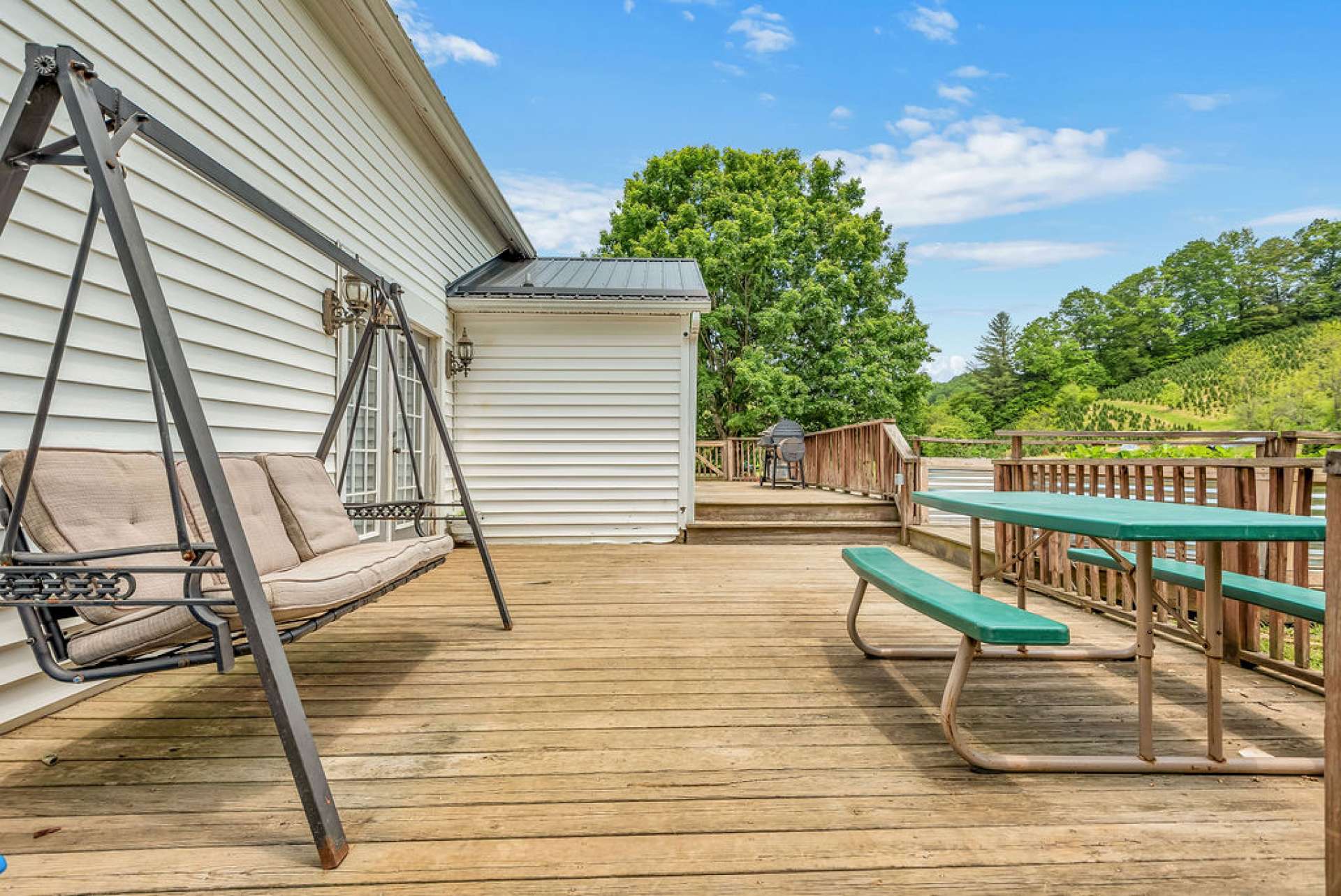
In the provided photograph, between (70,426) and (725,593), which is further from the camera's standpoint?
(725,593)

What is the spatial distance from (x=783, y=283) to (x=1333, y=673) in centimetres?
1860

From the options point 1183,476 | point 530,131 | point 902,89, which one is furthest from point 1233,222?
point 1183,476

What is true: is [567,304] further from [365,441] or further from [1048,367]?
[1048,367]

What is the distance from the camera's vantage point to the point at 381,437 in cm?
494

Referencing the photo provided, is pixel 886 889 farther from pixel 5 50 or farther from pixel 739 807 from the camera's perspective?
pixel 5 50

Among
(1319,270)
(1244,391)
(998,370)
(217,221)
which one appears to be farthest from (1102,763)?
(1319,270)

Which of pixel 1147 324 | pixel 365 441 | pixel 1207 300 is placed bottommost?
pixel 365 441

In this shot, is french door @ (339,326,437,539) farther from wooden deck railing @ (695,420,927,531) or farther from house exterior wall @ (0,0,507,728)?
wooden deck railing @ (695,420,927,531)

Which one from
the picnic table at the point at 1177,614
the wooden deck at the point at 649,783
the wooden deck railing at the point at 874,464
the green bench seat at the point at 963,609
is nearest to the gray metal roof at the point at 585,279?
the wooden deck railing at the point at 874,464

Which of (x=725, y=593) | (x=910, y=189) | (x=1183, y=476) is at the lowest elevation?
(x=725, y=593)

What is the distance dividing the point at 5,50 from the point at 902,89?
102 ft

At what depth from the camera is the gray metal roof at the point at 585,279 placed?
621 cm

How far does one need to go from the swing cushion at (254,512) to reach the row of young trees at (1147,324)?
3149 centimetres

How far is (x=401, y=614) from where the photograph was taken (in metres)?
3.69
